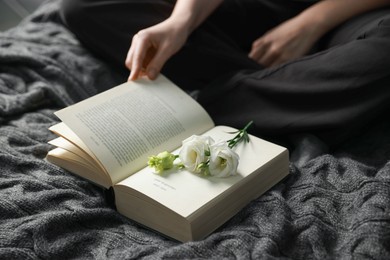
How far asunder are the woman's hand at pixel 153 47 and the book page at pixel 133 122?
31 mm

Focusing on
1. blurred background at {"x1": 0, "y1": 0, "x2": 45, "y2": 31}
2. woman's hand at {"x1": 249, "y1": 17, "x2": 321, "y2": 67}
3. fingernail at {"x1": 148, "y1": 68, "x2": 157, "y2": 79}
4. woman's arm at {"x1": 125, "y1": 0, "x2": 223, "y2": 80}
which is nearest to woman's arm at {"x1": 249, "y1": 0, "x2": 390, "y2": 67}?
woman's hand at {"x1": 249, "y1": 17, "x2": 321, "y2": 67}

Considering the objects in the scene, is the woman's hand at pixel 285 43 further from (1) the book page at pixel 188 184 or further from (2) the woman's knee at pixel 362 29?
(1) the book page at pixel 188 184

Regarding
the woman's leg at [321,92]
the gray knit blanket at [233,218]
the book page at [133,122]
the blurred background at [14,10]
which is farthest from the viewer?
the blurred background at [14,10]

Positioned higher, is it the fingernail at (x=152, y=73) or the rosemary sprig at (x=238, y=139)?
the fingernail at (x=152, y=73)

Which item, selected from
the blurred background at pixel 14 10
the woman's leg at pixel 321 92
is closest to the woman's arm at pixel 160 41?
the woman's leg at pixel 321 92

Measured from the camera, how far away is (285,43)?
1.13 meters

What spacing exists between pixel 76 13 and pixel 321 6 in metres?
0.52

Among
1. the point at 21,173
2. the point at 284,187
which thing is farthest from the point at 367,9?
the point at 21,173

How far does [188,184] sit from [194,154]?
45 millimetres

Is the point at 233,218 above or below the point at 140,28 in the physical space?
below

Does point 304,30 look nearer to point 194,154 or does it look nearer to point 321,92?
point 321,92

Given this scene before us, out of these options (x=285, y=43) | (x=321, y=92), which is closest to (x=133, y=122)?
(x=321, y=92)

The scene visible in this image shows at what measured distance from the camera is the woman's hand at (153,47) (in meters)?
0.96

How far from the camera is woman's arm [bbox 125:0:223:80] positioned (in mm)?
958
